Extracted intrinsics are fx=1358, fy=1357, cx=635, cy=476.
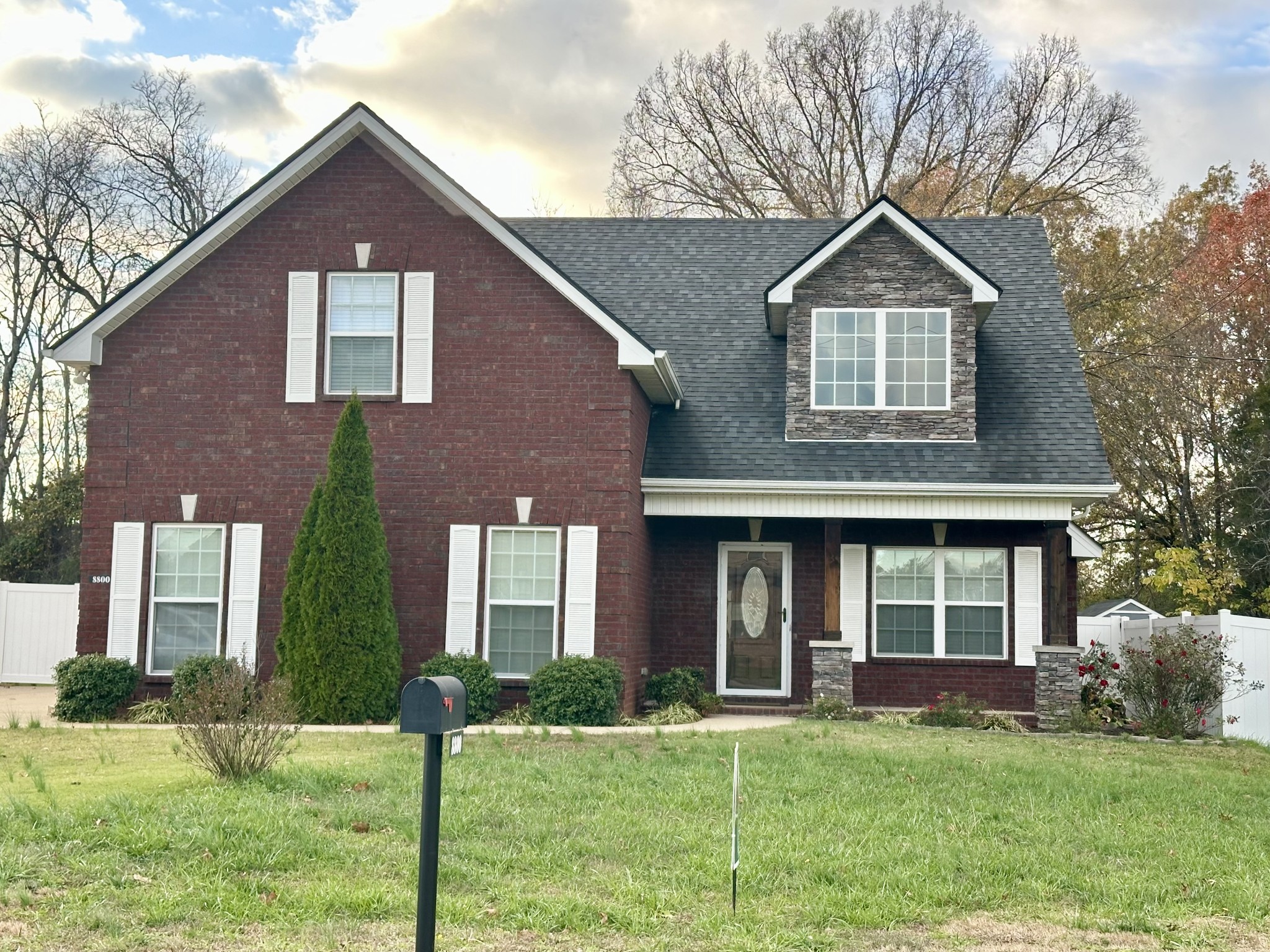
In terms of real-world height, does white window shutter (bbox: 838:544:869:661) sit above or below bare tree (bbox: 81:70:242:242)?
below

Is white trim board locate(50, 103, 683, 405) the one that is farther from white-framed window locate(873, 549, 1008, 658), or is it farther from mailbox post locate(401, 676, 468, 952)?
mailbox post locate(401, 676, 468, 952)

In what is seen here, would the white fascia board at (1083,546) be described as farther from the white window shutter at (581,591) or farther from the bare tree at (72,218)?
the bare tree at (72,218)

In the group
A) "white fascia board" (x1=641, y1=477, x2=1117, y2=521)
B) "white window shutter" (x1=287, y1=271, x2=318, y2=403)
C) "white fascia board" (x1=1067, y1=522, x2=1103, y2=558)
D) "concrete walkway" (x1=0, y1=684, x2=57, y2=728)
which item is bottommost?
"concrete walkway" (x1=0, y1=684, x2=57, y2=728)

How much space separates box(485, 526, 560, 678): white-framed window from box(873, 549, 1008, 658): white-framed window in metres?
4.67

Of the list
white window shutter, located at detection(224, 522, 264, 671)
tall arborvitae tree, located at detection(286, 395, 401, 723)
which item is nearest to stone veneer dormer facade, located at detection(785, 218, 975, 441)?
tall arborvitae tree, located at detection(286, 395, 401, 723)

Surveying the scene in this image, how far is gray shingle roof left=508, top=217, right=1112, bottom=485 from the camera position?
17750 millimetres

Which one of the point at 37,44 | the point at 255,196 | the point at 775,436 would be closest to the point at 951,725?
→ the point at 775,436

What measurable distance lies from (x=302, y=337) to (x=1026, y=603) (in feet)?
32.8

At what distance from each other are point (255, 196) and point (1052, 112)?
2491cm

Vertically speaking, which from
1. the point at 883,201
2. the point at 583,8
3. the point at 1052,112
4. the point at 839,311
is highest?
the point at 1052,112

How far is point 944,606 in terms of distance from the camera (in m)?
18.2

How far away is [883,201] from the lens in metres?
18.3

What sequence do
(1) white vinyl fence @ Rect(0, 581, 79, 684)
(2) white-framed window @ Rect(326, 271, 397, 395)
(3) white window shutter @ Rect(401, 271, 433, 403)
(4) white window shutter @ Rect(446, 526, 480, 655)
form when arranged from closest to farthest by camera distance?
1. (4) white window shutter @ Rect(446, 526, 480, 655)
2. (3) white window shutter @ Rect(401, 271, 433, 403)
3. (2) white-framed window @ Rect(326, 271, 397, 395)
4. (1) white vinyl fence @ Rect(0, 581, 79, 684)

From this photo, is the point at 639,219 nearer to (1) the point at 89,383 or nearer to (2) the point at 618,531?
(2) the point at 618,531
